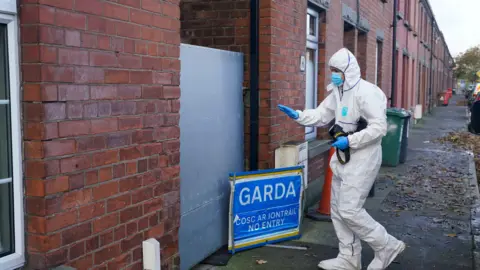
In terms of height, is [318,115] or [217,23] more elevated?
[217,23]

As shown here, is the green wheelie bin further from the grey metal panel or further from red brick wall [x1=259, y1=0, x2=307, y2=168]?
the grey metal panel

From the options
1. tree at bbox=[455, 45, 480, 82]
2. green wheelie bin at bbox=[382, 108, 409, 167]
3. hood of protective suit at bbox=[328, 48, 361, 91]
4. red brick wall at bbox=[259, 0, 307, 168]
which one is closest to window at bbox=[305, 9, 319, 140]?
red brick wall at bbox=[259, 0, 307, 168]

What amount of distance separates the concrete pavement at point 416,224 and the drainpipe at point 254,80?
1.07 metres

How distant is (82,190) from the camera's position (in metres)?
3.15

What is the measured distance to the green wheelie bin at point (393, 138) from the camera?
11.3 metres

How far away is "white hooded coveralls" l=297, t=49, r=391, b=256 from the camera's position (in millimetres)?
4754

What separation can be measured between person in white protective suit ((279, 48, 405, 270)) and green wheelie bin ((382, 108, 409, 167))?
659cm

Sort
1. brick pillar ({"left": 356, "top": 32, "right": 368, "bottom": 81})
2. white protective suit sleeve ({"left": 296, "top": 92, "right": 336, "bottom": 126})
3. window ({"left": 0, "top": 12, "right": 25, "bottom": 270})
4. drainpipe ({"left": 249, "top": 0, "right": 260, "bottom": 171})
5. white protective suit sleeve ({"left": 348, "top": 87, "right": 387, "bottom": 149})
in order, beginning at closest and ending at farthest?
window ({"left": 0, "top": 12, "right": 25, "bottom": 270}) → white protective suit sleeve ({"left": 348, "top": 87, "right": 387, "bottom": 149}) → white protective suit sleeve ({"left": 296, "top": 92, "right": 336, "bottom": 126}) → drainpipe ({"left": 249, "top": 0, "right": 260, "bottom": 171}) → brick pillar ({"left": 356, "top": 32, "right": 368, "bottom": 81})

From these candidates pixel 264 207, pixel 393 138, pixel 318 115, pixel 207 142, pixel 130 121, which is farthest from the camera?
pixel 393 138

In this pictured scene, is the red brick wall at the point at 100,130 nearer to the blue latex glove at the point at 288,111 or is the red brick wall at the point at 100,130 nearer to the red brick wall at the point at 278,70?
the blue latex glove at the point at 288,111

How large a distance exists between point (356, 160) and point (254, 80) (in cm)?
157

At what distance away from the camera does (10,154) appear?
288 centimetres

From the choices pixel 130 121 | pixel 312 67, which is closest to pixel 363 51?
pixel 312 67

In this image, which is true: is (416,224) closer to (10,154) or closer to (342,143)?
(342,143)
